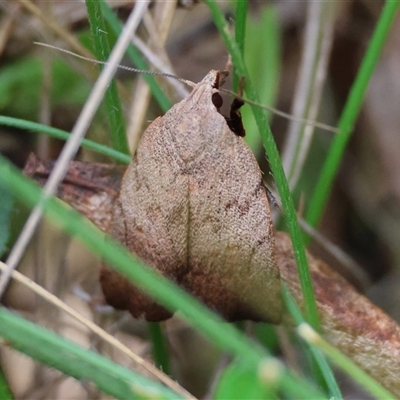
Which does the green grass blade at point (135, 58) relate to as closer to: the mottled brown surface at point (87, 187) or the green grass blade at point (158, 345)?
the mottled brown surface at point (87, 187)

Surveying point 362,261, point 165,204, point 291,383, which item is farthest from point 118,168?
point 362,261

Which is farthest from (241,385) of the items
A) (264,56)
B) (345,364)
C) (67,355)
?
(264,56)

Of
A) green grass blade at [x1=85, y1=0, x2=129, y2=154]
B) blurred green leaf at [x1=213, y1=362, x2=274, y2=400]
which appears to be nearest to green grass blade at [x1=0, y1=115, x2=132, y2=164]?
green grass blade at [x1=85, y1=0, x2=129, y2=154]

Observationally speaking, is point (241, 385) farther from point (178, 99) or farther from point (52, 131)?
point (178, 99)

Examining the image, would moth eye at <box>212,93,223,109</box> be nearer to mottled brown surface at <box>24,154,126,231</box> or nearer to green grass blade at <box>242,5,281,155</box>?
mottled brown surface at <box>24,154,126,231</box>

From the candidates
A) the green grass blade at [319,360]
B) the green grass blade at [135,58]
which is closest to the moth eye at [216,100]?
the green grass blade at [135,58]
